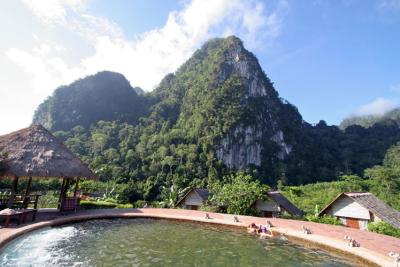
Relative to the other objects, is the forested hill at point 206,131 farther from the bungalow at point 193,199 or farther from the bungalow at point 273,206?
the bungalow at point 273,206

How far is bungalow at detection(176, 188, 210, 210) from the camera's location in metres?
26.3

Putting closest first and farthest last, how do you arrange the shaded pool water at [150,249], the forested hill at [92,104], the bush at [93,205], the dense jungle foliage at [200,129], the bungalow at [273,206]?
1. the shaded pool water at [150,249]
2. the bush at [93,205]
3. the bungalow at [273,206]
4. the dense jungle foliage at [200,129]
5. the forested hill at [92,104]

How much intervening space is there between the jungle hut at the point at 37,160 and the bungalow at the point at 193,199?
14.1 meters

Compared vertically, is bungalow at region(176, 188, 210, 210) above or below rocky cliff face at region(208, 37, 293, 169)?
below

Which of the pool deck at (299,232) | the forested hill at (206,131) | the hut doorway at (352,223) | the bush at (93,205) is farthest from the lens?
the forested hill at (206,131)

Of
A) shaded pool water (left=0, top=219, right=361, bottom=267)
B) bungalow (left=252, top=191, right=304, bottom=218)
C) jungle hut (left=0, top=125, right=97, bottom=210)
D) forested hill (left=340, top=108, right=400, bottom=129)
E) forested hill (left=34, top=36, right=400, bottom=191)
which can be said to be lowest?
shaded pool water (left=0, top=219, right=361, bottom=267)

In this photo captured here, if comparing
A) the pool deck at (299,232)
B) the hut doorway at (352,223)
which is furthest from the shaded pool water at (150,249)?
the hut doorway at (352,223)

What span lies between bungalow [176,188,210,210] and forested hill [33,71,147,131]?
62.8 m

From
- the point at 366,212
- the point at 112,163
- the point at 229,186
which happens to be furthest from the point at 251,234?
the point at 112,163

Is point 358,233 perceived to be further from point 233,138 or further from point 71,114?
point 71,114

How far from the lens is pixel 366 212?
17.3 metres

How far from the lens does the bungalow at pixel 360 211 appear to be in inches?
653

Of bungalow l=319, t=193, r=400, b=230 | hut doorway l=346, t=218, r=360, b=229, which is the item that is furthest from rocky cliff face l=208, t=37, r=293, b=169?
hut doorway l=346, t=218, r=360, b=229

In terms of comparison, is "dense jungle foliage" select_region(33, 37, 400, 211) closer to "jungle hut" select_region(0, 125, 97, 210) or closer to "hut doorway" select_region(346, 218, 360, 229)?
"hut doorway" select_region(346, 218, 360, 229)
